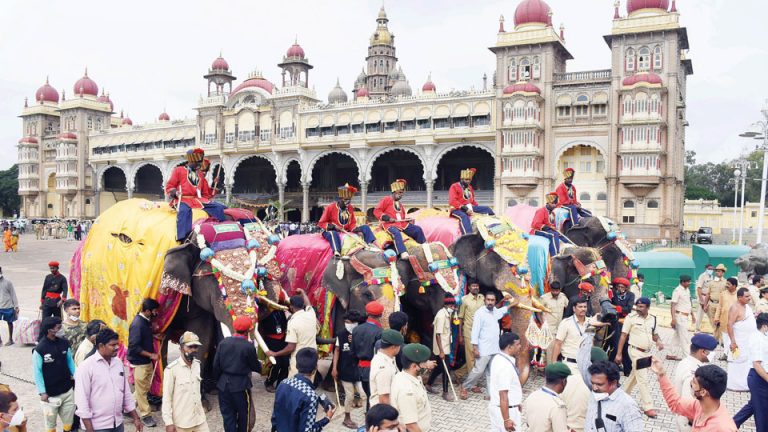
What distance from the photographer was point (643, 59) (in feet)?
93.5

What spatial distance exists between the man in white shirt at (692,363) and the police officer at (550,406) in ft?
3.38

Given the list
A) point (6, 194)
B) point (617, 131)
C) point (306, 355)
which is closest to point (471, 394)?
point (306, 355)

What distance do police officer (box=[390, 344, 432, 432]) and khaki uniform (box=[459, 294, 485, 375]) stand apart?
3.22 m

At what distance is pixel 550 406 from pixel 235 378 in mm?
2590

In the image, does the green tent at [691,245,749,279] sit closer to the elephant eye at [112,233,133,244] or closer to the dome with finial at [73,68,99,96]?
the elephant eye at [112,233,133,244]

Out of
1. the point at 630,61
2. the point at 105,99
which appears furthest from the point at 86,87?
the point at 630,61

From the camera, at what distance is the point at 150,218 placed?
23.2 ft

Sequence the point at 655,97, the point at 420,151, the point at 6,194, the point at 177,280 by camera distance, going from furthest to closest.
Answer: the point at 6,194 → the point at 420,151 → the point at 655,97 → the point at 177,280

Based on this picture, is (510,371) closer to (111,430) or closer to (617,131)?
(111,430)

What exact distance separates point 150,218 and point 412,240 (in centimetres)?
350

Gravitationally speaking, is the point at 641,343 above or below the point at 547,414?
below

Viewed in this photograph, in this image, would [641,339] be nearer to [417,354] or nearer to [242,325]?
[417,354]

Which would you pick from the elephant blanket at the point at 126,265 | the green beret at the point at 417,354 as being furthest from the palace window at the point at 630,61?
the green beret at the point at 417,354

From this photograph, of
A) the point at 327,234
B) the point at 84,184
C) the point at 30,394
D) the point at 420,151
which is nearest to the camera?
the point at 30,394
